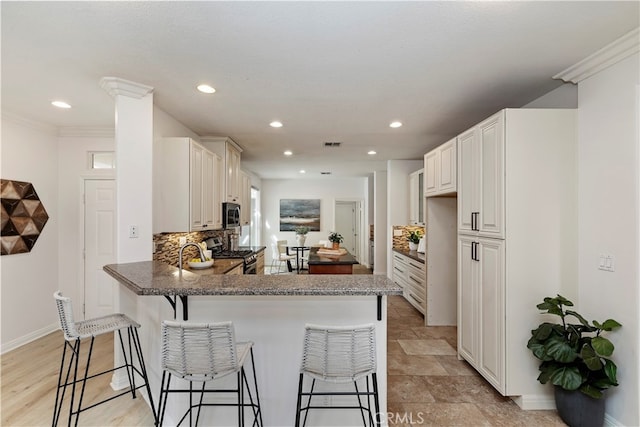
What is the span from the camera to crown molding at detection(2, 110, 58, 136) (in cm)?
337

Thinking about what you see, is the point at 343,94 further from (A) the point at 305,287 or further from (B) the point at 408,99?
(A) the point at 305,287

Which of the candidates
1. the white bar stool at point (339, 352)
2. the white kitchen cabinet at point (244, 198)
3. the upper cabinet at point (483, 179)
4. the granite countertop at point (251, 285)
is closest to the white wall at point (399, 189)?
the white kitchen cabinet at point (244, 198)

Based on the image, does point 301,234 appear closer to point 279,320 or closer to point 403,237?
point 403,237

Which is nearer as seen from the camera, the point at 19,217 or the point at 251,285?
the point at 251,285

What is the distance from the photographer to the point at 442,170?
3.50 m

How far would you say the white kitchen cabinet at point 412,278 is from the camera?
4504mm

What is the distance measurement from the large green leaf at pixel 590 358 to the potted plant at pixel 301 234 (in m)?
6.75

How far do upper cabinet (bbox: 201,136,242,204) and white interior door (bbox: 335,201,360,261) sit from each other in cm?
475

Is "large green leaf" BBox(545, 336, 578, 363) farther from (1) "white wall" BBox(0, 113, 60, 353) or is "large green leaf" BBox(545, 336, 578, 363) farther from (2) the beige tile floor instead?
(1) "white wall" BBox(0, 113, 60, 353)

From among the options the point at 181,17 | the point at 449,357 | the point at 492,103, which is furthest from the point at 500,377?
the point at 181,17

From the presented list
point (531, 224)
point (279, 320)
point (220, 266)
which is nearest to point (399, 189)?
point (531, 224)

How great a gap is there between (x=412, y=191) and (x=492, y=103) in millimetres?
Answer: 2499

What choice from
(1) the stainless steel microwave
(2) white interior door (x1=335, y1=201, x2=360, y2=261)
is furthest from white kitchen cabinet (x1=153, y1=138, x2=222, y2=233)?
(2) white interior door (x1=335, y1=201, x2=360, y2=261)

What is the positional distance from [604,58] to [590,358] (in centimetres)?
197
